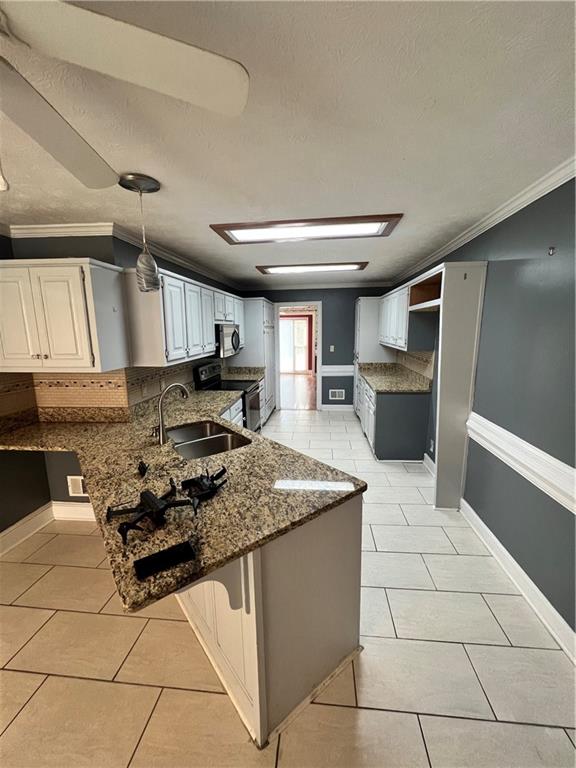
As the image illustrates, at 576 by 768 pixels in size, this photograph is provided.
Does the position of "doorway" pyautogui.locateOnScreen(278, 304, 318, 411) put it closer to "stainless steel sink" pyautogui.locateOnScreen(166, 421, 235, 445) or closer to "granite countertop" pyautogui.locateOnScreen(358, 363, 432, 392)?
"granite countertop" pyautogui.locateOnScreen(358, 363, 432, 392)

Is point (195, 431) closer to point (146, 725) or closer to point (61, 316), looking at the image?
point (61, 316)

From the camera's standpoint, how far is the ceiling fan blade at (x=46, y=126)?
76cm

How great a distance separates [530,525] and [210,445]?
2159 mm

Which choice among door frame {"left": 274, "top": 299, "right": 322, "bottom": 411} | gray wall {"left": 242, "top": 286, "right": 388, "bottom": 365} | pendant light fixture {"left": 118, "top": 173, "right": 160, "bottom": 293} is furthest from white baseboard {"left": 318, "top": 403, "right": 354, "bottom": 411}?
pendant light fixture {"left": 118, "top": 173, "right": 160, "bottom": 293}

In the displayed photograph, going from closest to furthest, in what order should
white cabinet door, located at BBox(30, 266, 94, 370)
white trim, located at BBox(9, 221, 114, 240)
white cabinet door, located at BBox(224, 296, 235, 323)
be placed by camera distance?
white cabinet door, located at BBox(30, 266, 94, 370)
white trim, located at BBox(9, 221, 114, 240)
white cabinet door, located at BBox(224, 296, 235, 323)

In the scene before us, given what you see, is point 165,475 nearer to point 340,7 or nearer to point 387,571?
point 387,571

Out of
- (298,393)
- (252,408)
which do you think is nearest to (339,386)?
(298,393)

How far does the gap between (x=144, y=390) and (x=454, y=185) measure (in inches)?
110

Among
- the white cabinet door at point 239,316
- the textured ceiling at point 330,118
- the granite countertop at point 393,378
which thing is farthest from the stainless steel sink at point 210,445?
the white cabinet door at point 239,316

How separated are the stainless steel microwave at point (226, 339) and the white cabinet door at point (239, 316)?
26 cm

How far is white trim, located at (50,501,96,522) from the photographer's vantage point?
9.02 feet

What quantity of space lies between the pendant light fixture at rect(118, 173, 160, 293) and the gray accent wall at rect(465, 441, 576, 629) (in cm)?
258

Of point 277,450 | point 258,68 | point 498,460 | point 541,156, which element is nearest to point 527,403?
point 498,460

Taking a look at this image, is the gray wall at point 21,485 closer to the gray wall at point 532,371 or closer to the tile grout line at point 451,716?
the tile grout line at point 451,716
